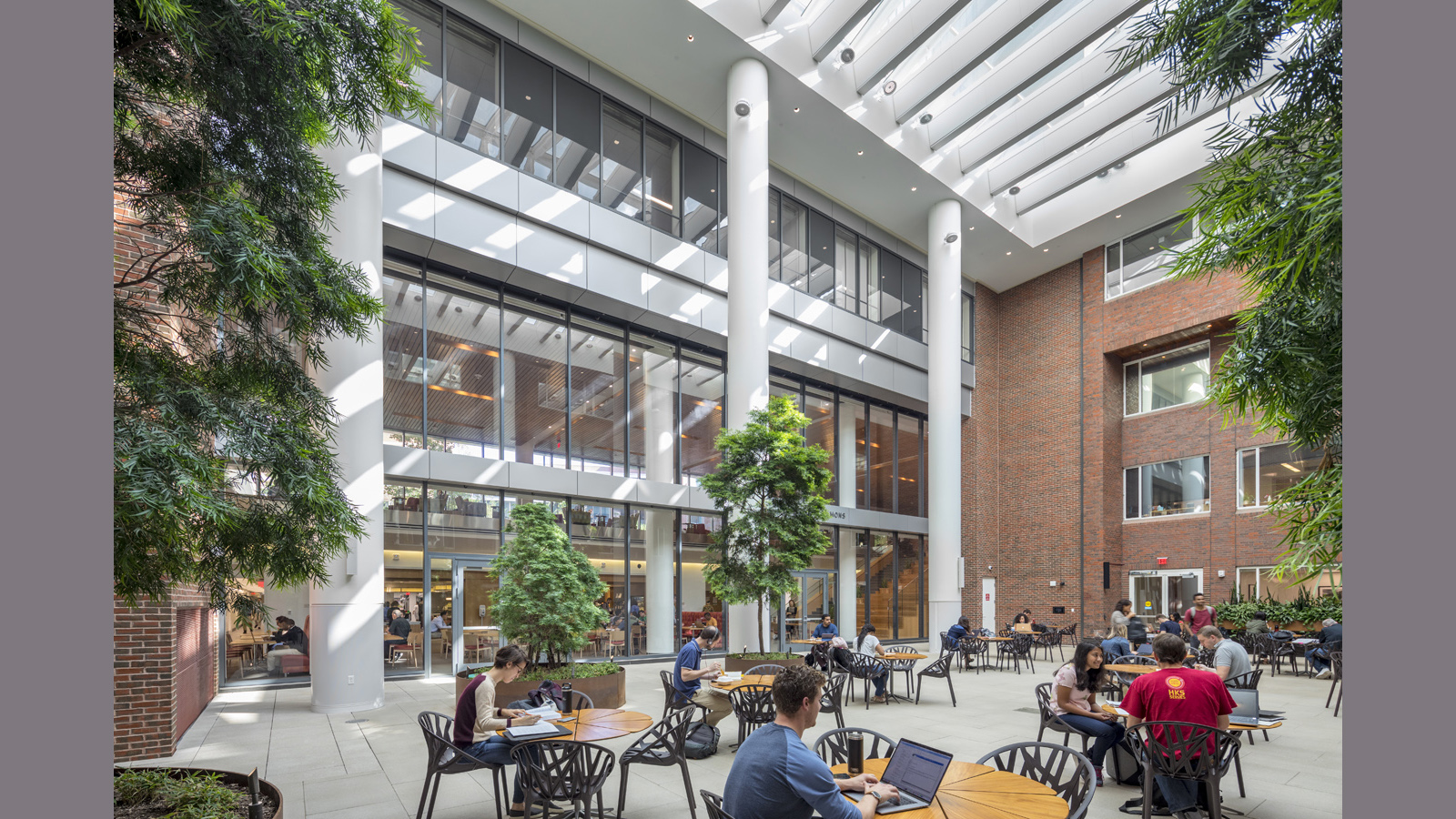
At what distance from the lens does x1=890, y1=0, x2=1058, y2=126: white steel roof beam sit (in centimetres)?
1595

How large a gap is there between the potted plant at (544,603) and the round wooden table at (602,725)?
4123 mm

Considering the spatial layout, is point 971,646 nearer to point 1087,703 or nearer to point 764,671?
point 764,671

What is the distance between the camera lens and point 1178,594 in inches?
882

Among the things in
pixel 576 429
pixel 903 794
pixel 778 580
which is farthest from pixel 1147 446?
pixel 903 794

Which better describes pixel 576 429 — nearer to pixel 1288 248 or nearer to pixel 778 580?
pixel 778 580

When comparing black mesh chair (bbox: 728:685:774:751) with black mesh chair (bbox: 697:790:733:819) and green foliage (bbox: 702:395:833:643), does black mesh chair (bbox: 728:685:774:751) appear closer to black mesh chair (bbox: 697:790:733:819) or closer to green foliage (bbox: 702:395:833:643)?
black mesh chair (bbox: 697:790:733:819)

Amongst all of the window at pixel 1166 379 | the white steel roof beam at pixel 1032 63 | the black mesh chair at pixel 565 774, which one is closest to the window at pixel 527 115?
the white steel roof beam at pixel 1032 63

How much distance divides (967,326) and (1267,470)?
983 cm

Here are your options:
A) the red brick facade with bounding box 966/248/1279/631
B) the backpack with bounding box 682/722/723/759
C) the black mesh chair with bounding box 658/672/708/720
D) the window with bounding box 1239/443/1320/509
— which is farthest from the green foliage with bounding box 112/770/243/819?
the window with bounding box 1239/443/1320/509

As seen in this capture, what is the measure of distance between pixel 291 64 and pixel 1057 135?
66.6 feet

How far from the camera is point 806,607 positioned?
848 inches

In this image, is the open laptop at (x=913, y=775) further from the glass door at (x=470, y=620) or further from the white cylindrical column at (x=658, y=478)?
the white cylindrical column at (x=658, y=478)

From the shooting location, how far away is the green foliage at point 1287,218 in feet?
12.7

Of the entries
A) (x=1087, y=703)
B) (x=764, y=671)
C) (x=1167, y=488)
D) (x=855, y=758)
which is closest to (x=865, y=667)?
(x=764, y=671)
